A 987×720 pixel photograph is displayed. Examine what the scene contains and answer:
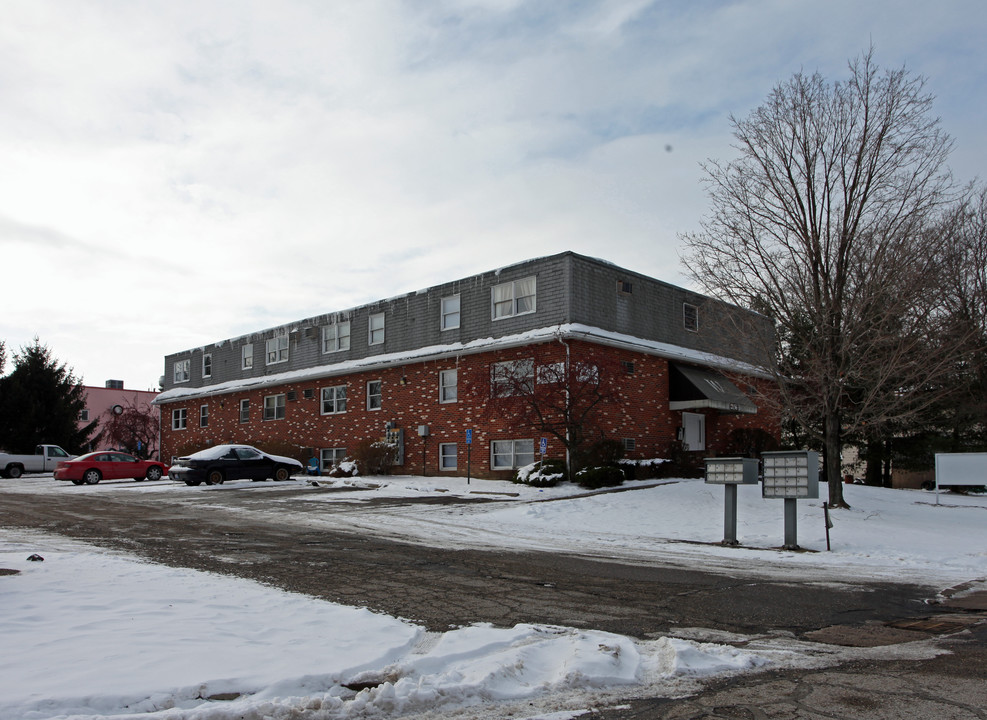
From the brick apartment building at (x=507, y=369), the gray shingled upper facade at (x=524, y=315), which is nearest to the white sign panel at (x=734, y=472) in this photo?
the gray shingled upper facade at (x=524, y=315)

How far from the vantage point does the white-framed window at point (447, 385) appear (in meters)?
28.8

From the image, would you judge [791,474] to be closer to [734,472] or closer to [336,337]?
[734,472]

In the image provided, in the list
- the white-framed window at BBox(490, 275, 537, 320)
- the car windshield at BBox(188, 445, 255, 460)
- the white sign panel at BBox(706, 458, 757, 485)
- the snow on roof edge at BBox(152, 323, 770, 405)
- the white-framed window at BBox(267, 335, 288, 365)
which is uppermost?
the white-framed window at BBox(490, 275, 537, 320)

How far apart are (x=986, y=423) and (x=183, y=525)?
29.5 metres

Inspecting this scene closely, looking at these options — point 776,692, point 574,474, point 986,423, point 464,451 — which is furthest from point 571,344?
point 776,692

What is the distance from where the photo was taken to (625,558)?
11.6 m

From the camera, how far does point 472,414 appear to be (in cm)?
2766

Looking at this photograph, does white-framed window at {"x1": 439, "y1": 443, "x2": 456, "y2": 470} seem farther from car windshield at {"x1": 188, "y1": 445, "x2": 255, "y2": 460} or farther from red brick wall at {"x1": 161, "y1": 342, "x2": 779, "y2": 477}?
car windshield at {"x1": 188, "y1": 445, "x2": 255, "y2": 460}

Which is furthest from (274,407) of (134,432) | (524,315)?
(134,432)

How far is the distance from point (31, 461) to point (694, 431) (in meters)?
32.4

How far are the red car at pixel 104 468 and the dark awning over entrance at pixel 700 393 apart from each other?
69.3 feet

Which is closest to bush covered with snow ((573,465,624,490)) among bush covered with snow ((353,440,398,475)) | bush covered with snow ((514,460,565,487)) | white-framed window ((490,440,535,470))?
bush covered with snow ((514,460,565,487))

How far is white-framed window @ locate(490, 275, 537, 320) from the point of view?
1054 inches

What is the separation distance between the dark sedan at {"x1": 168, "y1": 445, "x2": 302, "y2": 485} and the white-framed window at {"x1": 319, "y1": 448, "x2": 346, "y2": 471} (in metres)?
4.55
